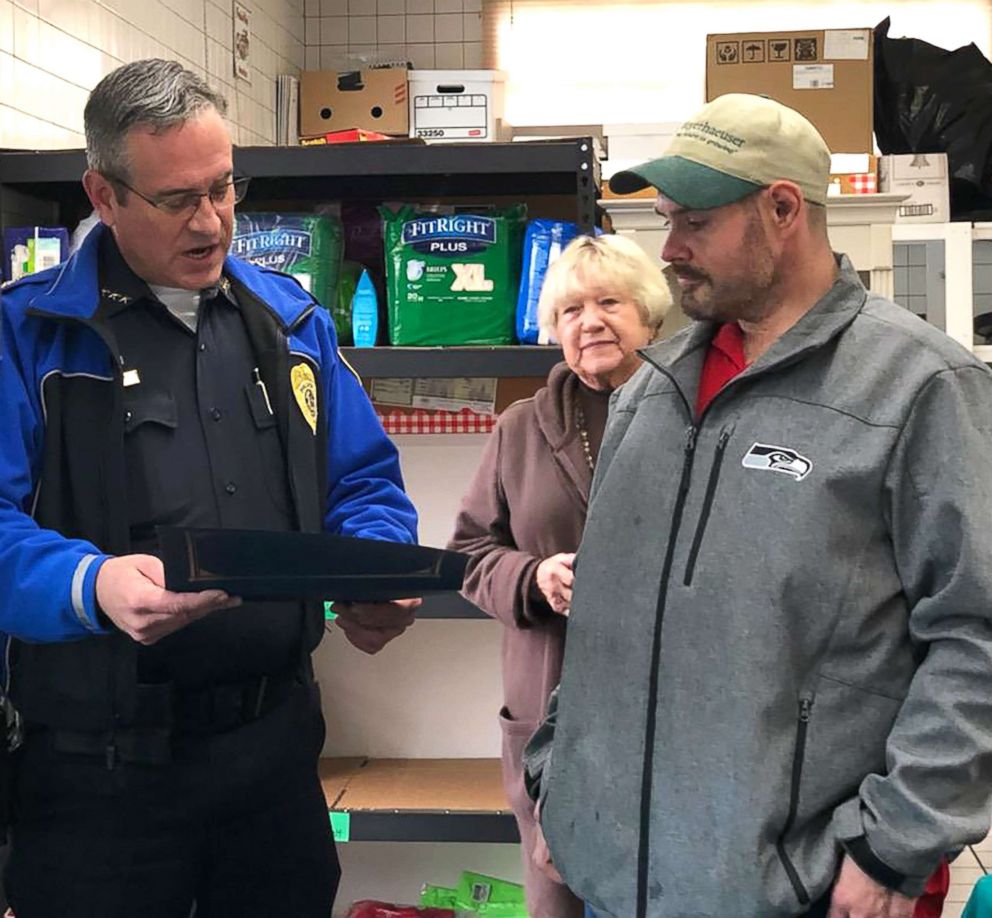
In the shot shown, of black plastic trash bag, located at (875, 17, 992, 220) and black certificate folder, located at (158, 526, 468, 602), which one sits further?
black plastic trash bag, located at (875, 17, 992, 220)

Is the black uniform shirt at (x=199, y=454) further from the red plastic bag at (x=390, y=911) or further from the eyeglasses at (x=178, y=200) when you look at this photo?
the red plastic bag at (x=390, y=911)

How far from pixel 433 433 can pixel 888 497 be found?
7.12 feet

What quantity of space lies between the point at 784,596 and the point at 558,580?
0.71 meters

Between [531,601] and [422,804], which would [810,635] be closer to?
[531,601]

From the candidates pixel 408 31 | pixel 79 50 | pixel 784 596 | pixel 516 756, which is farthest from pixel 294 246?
pixel 408 31

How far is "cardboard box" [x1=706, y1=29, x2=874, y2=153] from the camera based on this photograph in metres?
3.94

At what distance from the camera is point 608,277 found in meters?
2.55

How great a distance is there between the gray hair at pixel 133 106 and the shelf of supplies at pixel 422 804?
1.84 meters

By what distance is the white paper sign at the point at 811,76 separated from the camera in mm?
3943

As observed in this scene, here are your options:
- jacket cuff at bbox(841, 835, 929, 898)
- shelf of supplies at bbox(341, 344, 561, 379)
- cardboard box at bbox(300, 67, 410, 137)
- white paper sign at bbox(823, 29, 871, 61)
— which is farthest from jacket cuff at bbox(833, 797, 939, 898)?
cardboard box at bbox(300, 67, 410, 137)

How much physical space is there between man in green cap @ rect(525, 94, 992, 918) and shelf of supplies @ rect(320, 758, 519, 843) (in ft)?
4.92

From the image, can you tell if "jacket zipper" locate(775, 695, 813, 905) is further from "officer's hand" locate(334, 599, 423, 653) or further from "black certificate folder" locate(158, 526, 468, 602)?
"officer's hand" locate(334, 599, 423, 653)

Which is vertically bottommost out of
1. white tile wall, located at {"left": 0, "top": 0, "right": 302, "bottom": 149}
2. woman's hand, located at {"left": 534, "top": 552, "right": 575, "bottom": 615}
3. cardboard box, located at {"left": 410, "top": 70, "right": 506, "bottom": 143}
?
woman's hand, located at {"left": 534, "top": 552, "right": 575, "bottom": 615}

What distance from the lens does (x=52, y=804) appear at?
1.75 m
